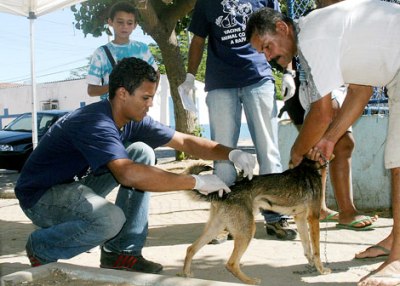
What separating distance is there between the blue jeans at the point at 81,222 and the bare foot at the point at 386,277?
1.65m

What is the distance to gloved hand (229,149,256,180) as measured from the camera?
383cm

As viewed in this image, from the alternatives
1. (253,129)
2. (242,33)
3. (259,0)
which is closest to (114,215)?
(253,129)

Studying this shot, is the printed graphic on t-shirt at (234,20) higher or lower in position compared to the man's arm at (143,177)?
higher

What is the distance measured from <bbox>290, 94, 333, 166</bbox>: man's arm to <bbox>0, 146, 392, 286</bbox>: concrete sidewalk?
96 cm

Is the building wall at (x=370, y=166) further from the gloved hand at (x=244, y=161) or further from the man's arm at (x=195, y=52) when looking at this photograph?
the gloved hand at (x=244, y=161)

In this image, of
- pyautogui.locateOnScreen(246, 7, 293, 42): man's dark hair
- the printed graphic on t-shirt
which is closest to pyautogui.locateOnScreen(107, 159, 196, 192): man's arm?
pyautogui.locateOnScreen(246, 7, 293, 42): man's dark hair

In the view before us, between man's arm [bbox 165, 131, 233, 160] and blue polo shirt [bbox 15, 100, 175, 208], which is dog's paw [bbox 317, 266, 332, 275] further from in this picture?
blue polo shirt [bbox 15, 100, 175, 208]

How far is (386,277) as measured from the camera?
3156 mm

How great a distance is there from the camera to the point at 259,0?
4.94 meters

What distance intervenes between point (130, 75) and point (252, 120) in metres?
1.70

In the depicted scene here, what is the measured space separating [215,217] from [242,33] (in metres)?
1.88

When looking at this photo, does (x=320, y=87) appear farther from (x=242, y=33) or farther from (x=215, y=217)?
(x=242, y=33)

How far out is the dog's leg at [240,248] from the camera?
11.8 ft

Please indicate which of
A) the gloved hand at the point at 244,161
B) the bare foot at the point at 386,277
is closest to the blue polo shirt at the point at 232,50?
the gloved hand at the point at 244,161
